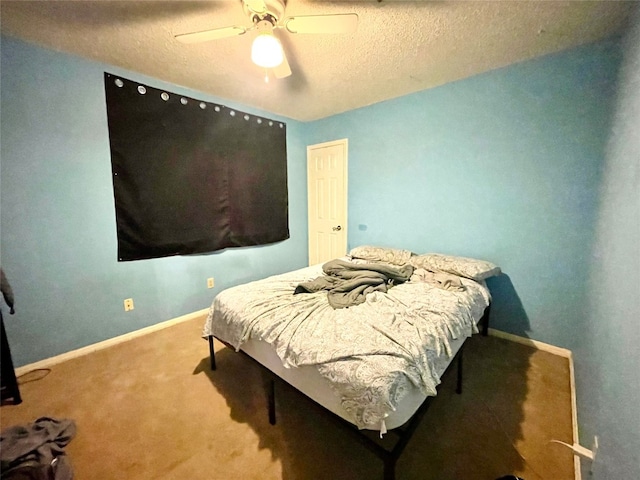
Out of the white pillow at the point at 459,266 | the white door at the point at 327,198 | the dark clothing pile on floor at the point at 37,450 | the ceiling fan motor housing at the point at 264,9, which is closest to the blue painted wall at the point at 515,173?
the white pillow at the point at 459,266

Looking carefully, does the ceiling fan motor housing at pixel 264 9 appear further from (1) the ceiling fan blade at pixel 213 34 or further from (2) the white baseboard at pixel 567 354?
(2) the white baseboard at pixel 567 354

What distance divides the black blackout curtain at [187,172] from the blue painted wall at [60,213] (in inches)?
4.5

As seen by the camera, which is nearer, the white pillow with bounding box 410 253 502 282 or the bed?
the bed

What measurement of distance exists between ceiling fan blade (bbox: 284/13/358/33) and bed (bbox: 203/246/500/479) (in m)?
1.51

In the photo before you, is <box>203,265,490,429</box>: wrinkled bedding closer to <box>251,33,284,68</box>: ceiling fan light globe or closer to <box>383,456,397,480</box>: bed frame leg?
<box>383,456,397,480</box>: bed frame leg

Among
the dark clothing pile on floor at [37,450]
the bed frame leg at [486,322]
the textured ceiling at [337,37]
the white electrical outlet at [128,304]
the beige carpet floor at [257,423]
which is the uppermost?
the textured ceiling at [337,37]

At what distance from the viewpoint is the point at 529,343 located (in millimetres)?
2283

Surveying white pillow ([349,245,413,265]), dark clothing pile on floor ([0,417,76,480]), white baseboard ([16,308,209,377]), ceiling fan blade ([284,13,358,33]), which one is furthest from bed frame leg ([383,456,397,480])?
white baseboard ([16,308,209,377])

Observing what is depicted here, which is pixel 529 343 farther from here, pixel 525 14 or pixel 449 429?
pixel 525 14

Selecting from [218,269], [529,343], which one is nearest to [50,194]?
[218,269]

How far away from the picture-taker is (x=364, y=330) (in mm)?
A: 1271

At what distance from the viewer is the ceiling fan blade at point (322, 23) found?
134cm

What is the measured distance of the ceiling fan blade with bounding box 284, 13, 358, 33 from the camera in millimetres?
1336

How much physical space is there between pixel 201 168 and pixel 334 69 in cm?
162
